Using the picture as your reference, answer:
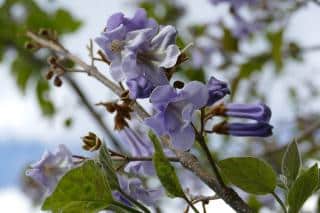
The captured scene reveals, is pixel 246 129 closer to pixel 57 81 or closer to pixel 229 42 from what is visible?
pixel 57 81

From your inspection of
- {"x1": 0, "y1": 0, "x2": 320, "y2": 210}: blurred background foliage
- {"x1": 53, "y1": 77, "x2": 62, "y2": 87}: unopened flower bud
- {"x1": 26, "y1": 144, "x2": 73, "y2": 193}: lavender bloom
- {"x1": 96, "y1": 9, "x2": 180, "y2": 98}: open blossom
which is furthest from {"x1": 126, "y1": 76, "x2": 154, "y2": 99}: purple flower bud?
{"x1": 0, "y1": 0, "x2": 320, "y2": 210}: blurred background foliage

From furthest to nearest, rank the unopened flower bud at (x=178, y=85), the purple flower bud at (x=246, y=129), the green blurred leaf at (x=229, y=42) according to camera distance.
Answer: the green blurred leaf at (x=229, y=42), the purple flower bud at (x=246, y=129), the unopened flower bud at (x=178, y=85)

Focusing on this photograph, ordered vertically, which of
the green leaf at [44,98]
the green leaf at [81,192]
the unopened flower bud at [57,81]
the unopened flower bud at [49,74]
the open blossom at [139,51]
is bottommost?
the green leaf at [81,192]

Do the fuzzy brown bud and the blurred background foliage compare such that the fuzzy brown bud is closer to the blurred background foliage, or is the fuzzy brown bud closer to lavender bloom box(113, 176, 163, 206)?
lavender bloom box(113, 176, 163, 206)

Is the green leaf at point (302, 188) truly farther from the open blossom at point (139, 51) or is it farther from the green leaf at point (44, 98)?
the green leaf at point (44, 98)

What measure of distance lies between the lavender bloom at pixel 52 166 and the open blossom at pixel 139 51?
0.21 meters

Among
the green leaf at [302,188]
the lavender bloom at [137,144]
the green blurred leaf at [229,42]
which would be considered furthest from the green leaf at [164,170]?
the green blurred leaf at [229,42]

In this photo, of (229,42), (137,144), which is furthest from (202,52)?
(137,144)

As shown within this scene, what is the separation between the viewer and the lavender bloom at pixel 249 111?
1071 millimetres

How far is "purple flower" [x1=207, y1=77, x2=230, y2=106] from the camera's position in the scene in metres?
0.98

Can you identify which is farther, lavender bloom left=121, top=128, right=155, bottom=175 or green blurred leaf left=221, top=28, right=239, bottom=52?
green blurred leaf left=221, top=28, right=239, bottom=52

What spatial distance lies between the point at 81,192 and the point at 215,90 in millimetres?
254

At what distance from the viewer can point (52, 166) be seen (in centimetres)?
108

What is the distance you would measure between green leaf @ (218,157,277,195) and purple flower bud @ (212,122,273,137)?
0.40 feet
